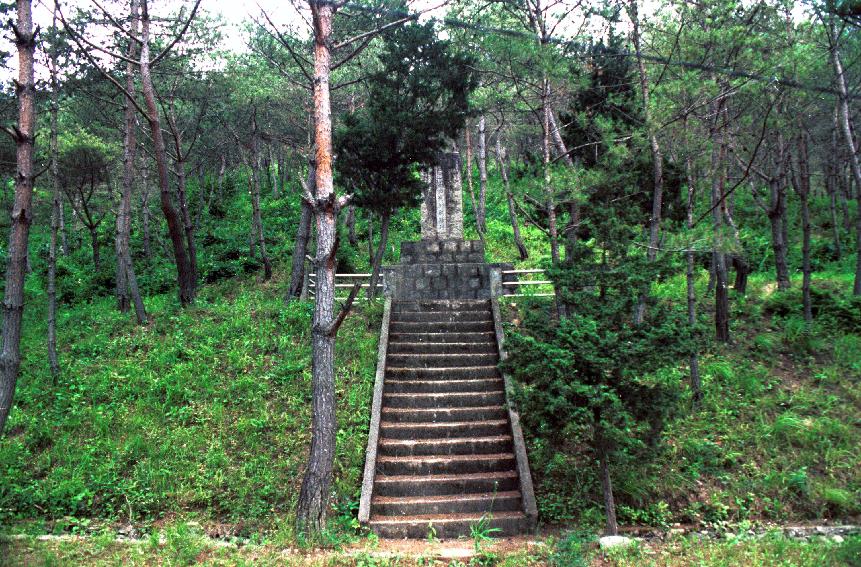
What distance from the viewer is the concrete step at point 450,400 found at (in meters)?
8.97

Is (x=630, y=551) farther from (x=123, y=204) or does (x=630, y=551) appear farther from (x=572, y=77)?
(x=123, y=204)

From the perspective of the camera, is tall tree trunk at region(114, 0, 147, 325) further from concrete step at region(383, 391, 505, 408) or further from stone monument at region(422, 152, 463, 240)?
concrete step at region(383, 391, 505, 408)

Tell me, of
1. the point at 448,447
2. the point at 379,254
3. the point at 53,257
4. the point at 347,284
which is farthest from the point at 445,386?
the point at 53,257

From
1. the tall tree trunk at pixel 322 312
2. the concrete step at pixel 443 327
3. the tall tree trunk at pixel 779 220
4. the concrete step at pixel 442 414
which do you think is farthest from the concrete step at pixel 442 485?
the tall tree trunk at pixel 779 220

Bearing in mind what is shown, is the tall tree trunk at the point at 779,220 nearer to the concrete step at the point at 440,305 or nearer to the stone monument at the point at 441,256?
the stone monument at the point at 441,256

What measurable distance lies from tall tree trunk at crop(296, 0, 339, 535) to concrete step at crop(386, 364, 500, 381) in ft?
9.94

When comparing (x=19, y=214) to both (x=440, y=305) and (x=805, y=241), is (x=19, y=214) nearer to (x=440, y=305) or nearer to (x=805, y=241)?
(x=440, y=305)

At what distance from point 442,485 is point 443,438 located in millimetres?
987

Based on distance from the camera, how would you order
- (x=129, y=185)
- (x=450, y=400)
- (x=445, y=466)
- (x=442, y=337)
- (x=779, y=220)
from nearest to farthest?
(x=445, y=466), (x=450, y=400), (x=442, y=337), (x=129, y=185), (x=779, y=220)

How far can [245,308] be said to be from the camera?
12.9m

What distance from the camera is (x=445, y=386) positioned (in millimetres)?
9312

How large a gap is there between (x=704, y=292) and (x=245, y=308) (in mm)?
11795

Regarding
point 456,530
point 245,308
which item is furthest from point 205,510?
point 245,308

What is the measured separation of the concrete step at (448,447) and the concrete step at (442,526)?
1292mm
